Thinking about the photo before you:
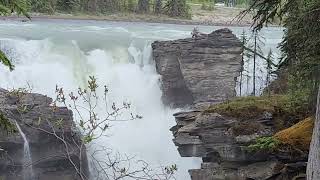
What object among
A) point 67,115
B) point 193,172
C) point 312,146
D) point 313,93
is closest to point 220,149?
point 193,172

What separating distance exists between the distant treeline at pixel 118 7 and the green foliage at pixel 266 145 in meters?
44.3

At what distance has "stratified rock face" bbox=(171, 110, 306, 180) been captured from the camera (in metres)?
11.9

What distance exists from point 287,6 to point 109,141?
13.9 metres

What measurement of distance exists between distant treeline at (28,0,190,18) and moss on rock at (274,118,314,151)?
4460cm

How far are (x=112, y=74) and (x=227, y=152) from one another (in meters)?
16.3

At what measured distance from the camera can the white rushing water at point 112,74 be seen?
75.8 ft

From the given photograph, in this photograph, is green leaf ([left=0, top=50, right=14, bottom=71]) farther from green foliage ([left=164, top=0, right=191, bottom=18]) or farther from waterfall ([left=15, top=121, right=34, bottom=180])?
green foliage ([left=164, top=0, right=191, bottom=18])

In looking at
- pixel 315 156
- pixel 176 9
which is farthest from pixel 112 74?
pixel 176 9

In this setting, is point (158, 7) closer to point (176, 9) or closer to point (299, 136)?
point (176, 9)

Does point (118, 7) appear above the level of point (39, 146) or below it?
above

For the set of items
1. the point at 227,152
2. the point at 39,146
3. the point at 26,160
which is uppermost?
the point at 227,152

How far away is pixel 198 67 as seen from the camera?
88.5 feet

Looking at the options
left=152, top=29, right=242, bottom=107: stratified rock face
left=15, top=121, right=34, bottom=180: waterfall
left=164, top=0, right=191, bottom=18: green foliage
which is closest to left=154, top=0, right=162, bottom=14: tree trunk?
left=164, top=0, right=191, bottom=18: green foliage

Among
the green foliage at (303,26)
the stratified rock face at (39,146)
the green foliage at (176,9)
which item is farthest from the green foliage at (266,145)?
the green foliage at (176,9)
